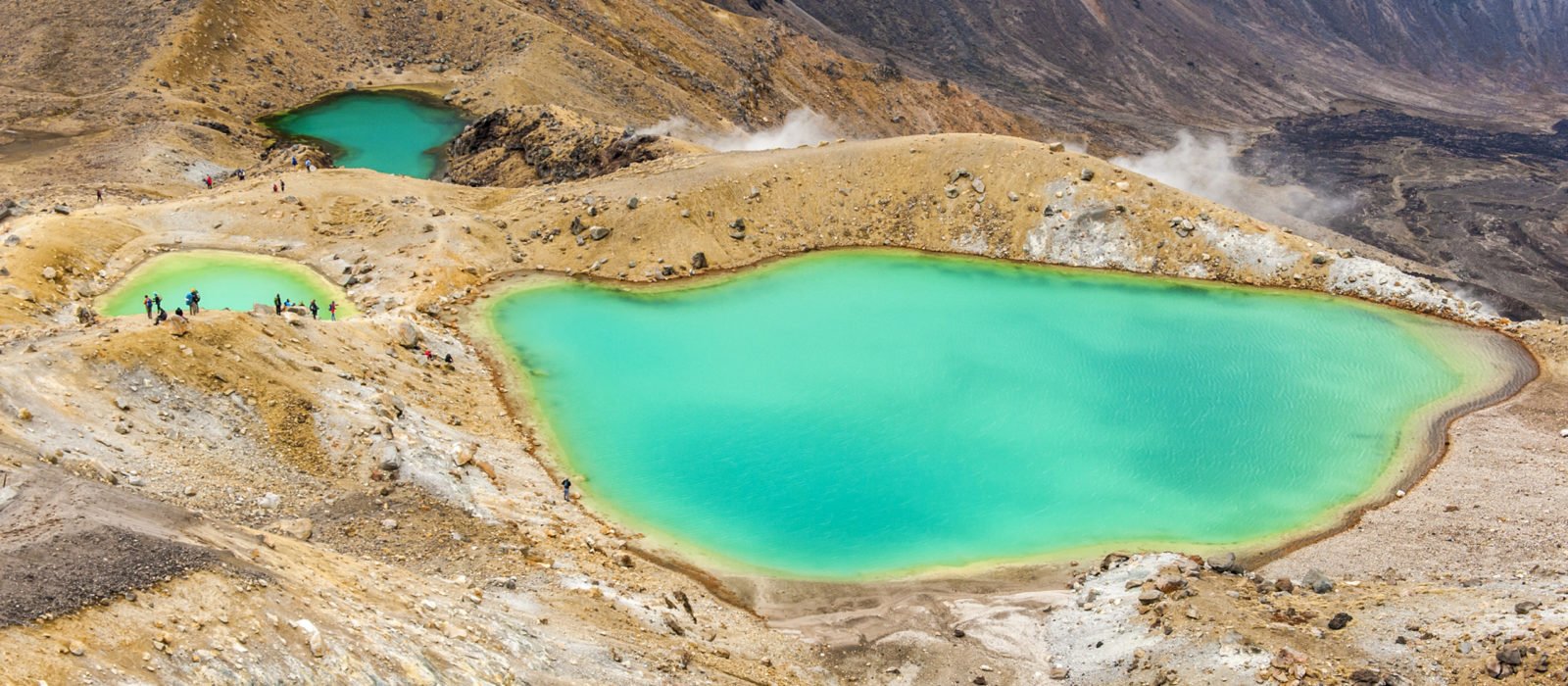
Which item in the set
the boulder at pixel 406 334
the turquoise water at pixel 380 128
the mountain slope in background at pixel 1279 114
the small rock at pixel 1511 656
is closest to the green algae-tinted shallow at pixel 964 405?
the boulder at pixel 406 334

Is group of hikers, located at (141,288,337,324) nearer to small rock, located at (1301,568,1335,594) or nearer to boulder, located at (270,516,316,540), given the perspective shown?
boulder, located at (270,516,316,540)

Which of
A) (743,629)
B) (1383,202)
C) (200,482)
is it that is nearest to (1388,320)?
(743,629)

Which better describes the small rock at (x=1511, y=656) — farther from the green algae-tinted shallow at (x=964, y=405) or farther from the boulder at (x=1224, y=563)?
the green algae-tinted shallow at (x=964, y=405)

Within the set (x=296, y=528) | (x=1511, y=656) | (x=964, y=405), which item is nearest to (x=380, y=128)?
(x=964, y=405)

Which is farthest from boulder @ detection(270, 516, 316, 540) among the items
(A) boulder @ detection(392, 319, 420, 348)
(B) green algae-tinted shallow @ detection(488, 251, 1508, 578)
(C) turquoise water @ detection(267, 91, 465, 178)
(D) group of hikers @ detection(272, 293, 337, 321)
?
(C) turquoise water @ detection(267, 91, 465, 178)

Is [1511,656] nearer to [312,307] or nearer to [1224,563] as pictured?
[1224,563]

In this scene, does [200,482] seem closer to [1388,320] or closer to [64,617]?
[64,617]
